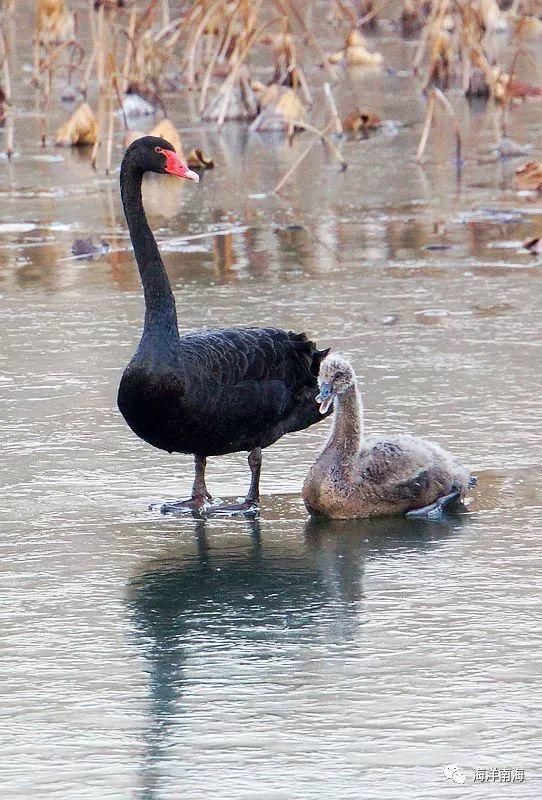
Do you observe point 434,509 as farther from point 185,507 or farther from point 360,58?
point 360,58

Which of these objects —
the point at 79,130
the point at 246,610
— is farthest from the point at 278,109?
the point at 246,610

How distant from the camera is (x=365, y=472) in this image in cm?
504

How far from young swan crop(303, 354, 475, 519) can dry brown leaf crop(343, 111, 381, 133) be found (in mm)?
8873

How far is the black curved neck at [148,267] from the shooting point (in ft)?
16.5

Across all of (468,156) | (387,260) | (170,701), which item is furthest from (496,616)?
(468,156)

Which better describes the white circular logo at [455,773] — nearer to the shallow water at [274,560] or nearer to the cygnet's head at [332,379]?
the shallow water at [274,560]

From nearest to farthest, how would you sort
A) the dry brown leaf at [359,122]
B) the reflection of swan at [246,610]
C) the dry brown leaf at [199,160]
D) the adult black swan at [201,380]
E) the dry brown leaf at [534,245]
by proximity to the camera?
the reflection of swan at [246,610] < the adult black swan at [201,380] < the dry brown leaf at [534,245] < the dry brown leaf at [199,160] < the dry brown leaf at [359,122]

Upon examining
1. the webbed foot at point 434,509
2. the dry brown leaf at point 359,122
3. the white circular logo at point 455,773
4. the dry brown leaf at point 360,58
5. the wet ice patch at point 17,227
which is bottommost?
the webbed foot at point 434,509

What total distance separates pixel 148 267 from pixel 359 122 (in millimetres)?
8820

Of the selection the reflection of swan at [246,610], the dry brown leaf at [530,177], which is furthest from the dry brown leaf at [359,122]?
the reflection of swan at [246,610]

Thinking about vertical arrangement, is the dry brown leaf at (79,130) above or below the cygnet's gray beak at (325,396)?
above

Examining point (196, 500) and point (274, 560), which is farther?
point (196, 500)

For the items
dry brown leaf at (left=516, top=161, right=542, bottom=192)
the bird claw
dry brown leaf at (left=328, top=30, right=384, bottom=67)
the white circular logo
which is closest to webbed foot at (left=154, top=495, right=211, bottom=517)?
the bird claw

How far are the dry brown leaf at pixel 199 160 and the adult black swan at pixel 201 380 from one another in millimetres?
6495
